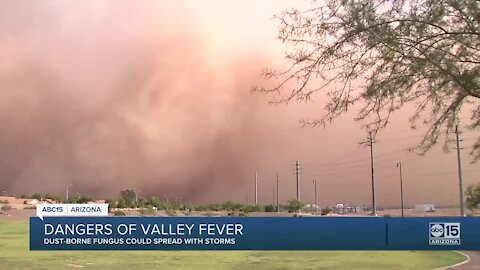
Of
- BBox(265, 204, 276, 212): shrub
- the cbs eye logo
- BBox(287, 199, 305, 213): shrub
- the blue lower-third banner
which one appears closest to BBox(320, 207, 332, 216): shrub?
BBox(287, 199, 305, 213): shrub

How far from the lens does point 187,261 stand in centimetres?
2331

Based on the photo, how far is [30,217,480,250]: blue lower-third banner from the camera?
55.1 ft

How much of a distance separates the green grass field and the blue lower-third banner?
4.36m

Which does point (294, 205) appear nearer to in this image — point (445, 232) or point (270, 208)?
point (270, 208)

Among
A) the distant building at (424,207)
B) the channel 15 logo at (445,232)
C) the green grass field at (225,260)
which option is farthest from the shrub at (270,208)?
the channel 15 logo at (445,232)

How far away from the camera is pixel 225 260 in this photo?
2425cm

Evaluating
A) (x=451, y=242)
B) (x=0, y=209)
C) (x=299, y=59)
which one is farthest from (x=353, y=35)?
(x=0, y=209)

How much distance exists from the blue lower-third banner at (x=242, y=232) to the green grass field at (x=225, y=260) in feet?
14.3

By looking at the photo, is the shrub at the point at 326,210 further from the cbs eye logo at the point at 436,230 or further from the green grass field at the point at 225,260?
the cbs eye logo at the point at 436,230

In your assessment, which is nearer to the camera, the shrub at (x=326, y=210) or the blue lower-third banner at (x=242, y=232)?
the blue lower-third banner at (x=242, y=232)

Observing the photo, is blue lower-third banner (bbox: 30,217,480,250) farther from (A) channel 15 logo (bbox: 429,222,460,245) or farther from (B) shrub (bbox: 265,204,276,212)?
(B) shrub (bbox: 265,204,276,212)

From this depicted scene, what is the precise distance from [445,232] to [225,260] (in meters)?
9.92

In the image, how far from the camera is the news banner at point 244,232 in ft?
55.1

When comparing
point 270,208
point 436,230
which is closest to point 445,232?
Result: point 436,230
